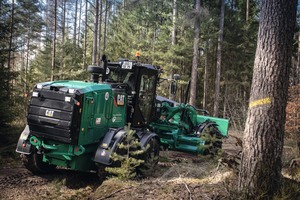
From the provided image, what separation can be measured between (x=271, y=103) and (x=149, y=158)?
3.81 metres

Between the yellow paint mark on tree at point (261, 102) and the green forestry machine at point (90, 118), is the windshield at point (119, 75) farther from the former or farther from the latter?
the yellow paint mark on tree at point (261, 102)

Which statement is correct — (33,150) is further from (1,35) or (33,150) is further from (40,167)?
(1,35)

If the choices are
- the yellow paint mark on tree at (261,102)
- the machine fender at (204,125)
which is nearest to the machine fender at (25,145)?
the yellow paint mark on tree at (261,102)

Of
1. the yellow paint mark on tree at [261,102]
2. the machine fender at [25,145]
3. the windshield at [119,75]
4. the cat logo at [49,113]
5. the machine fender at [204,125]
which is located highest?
the windshield at [119,75]

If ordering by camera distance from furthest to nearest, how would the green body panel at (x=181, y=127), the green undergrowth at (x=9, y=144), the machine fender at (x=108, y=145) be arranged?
the green body panel at (x=181, y=127), the green undergrowth at (x=9, y=144), the machine fender at (x=108, y=145)

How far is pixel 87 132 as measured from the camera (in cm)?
659

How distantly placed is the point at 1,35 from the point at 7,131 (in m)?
3.29

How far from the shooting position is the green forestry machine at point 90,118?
6324mm

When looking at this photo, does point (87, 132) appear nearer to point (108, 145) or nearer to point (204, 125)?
point (108, 145)

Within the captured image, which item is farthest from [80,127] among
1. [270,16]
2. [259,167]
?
[270,16]

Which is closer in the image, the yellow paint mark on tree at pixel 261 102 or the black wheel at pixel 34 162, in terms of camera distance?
the yellow paint mark on tree at pixel 261 102

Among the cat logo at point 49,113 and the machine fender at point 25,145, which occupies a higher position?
the cat logo at point 49,113

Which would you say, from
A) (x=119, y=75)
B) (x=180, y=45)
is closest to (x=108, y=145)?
(x=119, y=75)

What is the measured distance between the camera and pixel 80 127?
6.38 meters
